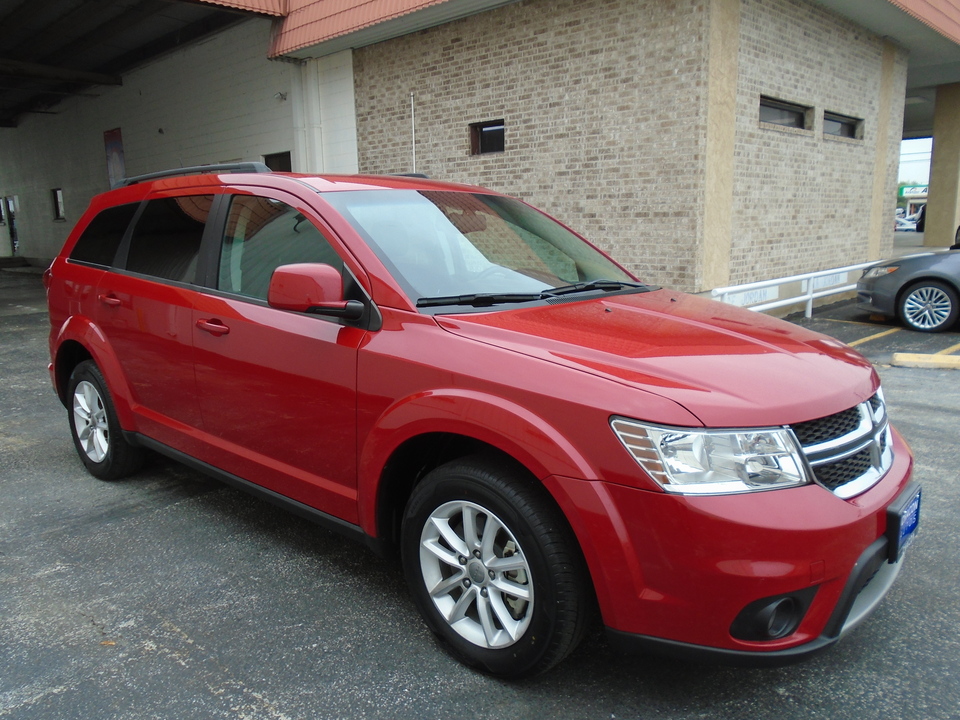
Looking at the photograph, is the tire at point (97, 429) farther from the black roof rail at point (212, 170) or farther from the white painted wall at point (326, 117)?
the white painted wall at point (326, 117)

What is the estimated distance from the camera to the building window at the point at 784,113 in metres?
10.7

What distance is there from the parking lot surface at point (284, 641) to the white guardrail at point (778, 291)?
5463 mm

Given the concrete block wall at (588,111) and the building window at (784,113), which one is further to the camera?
the building window at (784,113)

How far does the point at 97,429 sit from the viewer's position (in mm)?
4582

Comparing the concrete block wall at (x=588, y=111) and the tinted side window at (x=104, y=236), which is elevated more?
the concrete block wall at (x=588, y=111)

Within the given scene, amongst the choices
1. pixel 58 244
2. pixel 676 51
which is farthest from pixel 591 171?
pixel 58 244

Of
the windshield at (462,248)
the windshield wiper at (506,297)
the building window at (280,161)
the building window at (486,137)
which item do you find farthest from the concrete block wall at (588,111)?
the windshield wiper at (506,297)

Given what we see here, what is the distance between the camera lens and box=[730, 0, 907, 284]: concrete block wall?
400 inches

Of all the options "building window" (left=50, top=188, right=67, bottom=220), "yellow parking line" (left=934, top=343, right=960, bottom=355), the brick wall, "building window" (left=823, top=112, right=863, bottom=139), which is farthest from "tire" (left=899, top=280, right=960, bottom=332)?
"building window" (left=50, top=188, right=67, bottom=220)

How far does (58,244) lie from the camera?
83.7ft

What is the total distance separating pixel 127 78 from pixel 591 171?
50.1 ft

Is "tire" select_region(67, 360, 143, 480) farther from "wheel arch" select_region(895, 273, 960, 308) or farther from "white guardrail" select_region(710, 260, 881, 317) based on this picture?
"wheel arch" select_region(895, 273, 960, 308)

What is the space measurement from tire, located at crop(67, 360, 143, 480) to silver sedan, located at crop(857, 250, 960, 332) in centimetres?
950

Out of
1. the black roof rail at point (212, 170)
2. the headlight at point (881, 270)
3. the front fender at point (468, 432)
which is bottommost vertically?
the headlight at point (881, 270)
